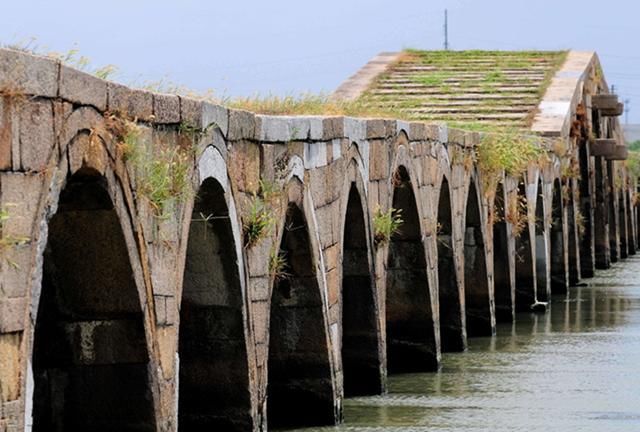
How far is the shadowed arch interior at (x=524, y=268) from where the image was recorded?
19.6 metres

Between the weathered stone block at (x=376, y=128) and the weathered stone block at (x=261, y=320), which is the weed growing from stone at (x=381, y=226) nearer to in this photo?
the weathered stone block at (x=376, y=128)

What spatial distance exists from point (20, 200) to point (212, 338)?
130 inches

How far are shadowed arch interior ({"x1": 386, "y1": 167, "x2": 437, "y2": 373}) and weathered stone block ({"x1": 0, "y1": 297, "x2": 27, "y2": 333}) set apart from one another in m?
8.01

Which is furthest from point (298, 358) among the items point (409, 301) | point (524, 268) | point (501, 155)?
point (524, 268)

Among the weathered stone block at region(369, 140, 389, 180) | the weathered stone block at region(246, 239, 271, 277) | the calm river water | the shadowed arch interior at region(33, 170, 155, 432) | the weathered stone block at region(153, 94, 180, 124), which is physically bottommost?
the calm river water

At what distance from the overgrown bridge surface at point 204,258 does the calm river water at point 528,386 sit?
0.46 metres

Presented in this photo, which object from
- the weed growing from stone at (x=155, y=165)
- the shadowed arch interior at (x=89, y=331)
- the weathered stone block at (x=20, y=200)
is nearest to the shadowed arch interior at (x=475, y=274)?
the weed growing from stone at (x=155, y=165)

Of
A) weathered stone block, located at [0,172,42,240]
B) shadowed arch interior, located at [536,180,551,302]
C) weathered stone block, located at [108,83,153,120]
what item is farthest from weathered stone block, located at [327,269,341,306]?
shadowed arch interior, located at [536,180,551,302]

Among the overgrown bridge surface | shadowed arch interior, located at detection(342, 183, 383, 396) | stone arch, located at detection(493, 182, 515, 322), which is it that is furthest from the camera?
stone arch, located at detection(493, 182, 515, 322)

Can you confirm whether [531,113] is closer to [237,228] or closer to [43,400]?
[237,228]

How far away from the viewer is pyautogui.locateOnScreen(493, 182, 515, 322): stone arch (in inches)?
711

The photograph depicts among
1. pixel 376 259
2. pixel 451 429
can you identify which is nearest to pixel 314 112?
pixel 376 259

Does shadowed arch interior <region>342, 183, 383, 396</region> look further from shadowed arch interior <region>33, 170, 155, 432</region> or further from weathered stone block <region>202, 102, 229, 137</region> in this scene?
shadowed arch interior <region>33, 170, 155, 432</region>

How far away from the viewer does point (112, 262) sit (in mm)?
→ 6949
